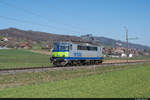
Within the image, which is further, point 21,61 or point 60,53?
point 21,61

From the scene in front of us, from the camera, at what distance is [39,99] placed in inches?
434

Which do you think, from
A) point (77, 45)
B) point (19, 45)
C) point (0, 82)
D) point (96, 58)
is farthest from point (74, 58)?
point (19, 45)

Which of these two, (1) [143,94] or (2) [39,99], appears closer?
(2) [39,99]

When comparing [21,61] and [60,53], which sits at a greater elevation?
[60,53]

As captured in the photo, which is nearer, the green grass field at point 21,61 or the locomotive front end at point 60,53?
the locomotive front end at point 60,53

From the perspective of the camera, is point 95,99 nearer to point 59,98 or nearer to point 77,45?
point 59,98

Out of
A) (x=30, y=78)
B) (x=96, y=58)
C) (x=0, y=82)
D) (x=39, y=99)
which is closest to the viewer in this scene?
(x=39, y=99)

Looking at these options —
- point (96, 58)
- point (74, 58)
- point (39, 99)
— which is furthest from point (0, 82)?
point (96, 58)

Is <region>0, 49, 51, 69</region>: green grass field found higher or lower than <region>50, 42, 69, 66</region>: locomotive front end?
lower

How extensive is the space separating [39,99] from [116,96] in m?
Answer: 4.54

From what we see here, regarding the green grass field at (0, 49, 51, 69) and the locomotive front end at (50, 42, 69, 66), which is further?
the green grass field at (0, 49, 51, 69)

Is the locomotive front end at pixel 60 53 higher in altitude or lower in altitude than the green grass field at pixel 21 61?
higher

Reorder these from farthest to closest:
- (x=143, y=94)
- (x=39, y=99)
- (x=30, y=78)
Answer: (x=30, y=78) < (x=143, y=94) < (x=39, y=99)

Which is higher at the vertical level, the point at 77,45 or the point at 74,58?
the point at 77,45
